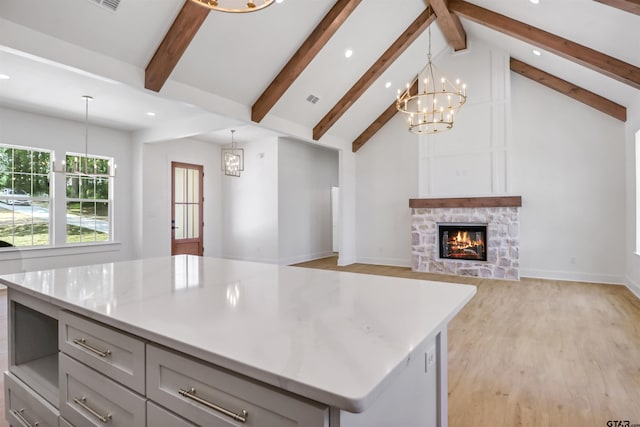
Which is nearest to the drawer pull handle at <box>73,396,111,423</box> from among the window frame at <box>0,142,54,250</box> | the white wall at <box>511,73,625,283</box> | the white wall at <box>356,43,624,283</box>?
the window frame at <box>0,142,54,250</box>

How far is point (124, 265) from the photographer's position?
2217 mm

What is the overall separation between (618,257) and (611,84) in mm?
2743

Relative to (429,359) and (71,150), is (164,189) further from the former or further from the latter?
(429,359)

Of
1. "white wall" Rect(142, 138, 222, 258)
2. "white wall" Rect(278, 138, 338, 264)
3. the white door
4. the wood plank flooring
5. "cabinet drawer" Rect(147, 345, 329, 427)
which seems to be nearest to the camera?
"cabinet drawer" Rect(147, 345, 329, 427)

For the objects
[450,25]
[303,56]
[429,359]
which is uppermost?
[450,25]

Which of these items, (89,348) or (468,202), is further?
(468,202)

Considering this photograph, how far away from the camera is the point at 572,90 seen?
5680mm

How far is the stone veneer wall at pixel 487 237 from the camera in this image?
→ 6.05m

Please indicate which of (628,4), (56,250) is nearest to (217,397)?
(628,4)

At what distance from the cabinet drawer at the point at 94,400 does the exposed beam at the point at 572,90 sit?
707 centimetres

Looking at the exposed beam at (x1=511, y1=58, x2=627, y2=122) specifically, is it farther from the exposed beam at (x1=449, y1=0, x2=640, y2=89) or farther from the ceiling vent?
the ceiling vent

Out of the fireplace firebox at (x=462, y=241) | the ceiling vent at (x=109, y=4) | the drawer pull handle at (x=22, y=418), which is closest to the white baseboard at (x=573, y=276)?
the fireplace firebox at (x=462, y=241)

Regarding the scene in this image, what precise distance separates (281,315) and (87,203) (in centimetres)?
685

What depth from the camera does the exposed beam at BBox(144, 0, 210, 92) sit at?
342 centimetres
